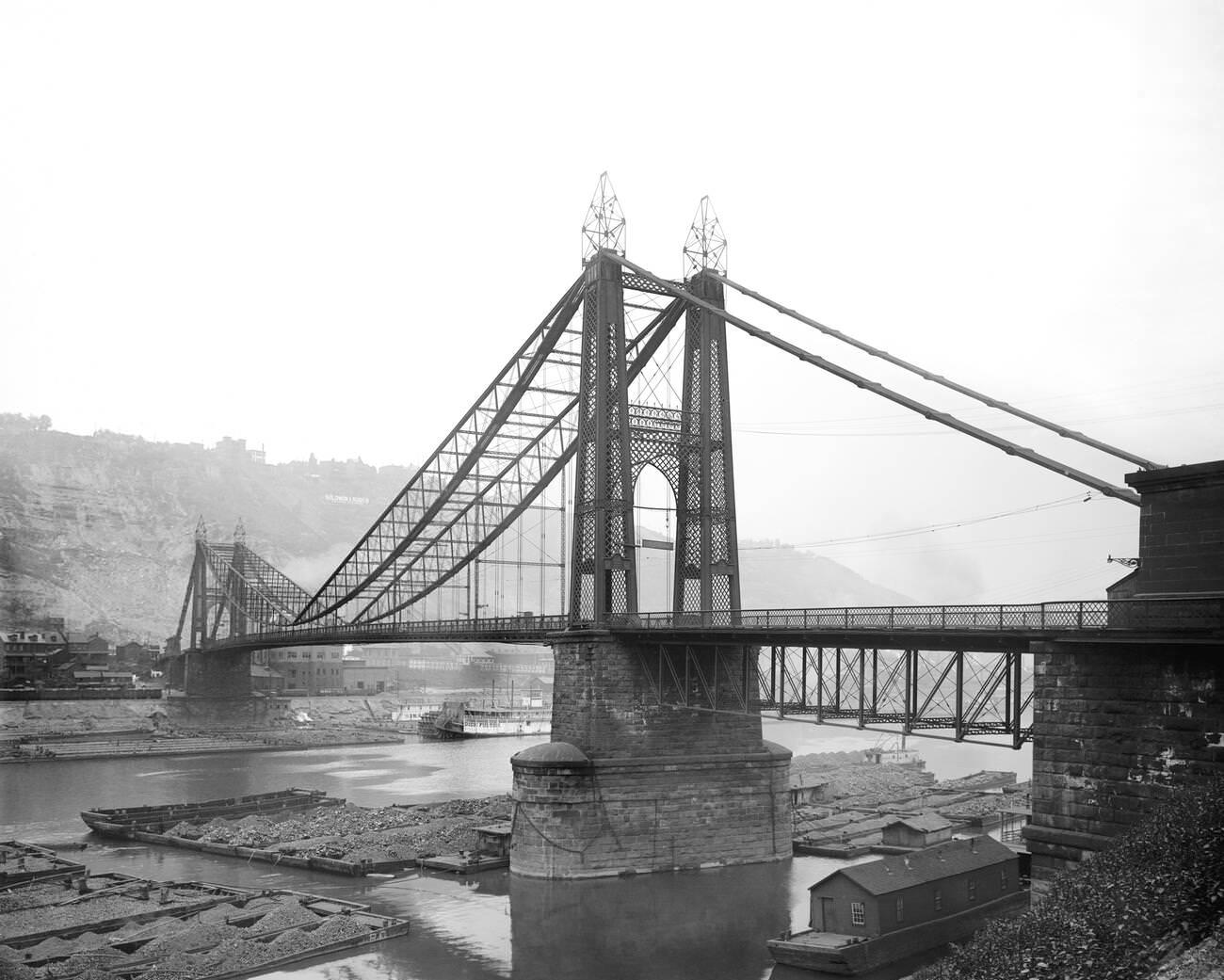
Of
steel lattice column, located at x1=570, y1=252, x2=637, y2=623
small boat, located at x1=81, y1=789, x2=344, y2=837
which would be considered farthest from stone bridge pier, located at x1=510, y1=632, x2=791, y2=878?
small boat, located at x1=81, y1=789, x2=344, y2=837

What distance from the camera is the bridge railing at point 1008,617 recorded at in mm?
26047

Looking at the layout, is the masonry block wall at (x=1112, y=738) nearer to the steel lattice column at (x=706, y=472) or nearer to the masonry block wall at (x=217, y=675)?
the steel lattice column at (x=706, y=472)

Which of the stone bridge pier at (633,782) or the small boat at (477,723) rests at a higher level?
the stone bridge pier at (633,782)

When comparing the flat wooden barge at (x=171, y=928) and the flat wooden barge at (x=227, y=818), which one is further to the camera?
the flat wooden barge at (x=227, y=818)

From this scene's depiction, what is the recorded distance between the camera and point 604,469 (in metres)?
49.1

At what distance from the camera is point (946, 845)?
3625 centimetres

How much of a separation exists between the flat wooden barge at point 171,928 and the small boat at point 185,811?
592 inches

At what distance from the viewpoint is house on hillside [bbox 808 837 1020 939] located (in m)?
32.3

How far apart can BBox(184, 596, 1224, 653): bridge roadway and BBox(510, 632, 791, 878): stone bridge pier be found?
2227 mm

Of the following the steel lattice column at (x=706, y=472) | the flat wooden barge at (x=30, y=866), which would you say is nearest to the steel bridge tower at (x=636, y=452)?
the steel lattice column at (x=706, y=472)

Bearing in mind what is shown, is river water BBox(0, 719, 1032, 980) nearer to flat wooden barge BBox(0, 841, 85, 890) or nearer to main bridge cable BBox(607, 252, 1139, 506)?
flat wooden barge BBox(0, 841, 85, 890)

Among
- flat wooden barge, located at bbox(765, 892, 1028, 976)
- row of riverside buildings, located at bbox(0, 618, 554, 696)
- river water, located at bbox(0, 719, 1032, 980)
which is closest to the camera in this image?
flat wooden barge, located at bbox(765, 892, 1028, 976)

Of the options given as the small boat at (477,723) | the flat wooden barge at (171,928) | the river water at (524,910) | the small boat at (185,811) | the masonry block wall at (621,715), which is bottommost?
the small boat at (477,723)

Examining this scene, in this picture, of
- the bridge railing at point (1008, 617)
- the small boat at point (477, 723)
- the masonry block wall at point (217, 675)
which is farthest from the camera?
the masonry block wall at point (217, 675)
